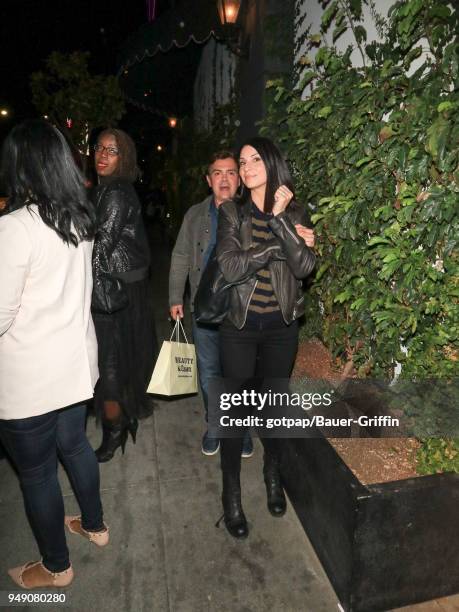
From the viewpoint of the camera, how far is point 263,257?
7.54 feet

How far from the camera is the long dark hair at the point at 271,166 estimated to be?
238cm

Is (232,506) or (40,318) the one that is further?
(232,506)

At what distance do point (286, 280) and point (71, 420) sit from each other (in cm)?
133

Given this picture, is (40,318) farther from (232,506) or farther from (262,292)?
(232,506)

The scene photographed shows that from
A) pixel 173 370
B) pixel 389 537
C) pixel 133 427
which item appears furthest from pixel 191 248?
pixel 389 537

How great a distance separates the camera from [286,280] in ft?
8.04

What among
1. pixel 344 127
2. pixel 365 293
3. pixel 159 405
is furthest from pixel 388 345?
pixel 159 405

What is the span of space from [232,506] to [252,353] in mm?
986

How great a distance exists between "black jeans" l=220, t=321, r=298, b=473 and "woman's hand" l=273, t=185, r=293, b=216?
26.3 inches

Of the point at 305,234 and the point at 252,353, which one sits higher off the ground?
the point at 305,234

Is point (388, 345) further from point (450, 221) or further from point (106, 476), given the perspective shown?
point (106, 476)

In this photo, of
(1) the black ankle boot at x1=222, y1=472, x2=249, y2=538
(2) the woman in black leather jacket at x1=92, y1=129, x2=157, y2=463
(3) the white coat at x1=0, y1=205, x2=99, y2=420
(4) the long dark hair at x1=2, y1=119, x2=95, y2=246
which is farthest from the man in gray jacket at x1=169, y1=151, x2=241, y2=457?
(4) the long dark hair at x1=2, y1=119, x2=95, y2=246

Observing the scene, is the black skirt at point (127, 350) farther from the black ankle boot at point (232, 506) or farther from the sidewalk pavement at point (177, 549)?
the black ankle boot at point (232, 506)

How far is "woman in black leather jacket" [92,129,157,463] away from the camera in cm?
290
